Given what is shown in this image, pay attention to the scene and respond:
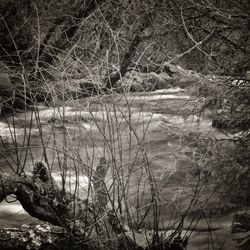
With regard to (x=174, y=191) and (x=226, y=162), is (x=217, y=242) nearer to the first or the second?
(x=226, y=162)

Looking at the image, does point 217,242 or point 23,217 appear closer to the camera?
point 217,242

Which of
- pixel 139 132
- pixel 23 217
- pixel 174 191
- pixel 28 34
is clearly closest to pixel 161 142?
pixel 139 132

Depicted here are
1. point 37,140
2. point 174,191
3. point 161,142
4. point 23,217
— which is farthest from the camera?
point 37,140

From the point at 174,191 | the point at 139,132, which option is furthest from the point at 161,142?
the point at 174,191

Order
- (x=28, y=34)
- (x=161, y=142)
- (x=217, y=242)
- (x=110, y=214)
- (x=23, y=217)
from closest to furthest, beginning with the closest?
(x=110, y=214) < (x=217, y=242) < (x=23, y=217) < (x=161, y=142) < (x=28, y=34)

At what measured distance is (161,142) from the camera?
934 centimetres

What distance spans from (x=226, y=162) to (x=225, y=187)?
285 mm

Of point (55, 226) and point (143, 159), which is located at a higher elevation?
point (143, 159)

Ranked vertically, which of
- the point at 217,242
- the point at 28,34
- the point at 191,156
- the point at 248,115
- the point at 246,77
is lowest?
the point at 217,242

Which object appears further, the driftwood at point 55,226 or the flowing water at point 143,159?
the driftwood at point 55,226

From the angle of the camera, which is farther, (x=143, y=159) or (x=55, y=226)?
(x=55, y=226)

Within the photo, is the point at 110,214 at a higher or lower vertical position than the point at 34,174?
lower

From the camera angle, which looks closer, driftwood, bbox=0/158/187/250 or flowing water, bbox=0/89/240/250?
flowing water, bbox=0/89/240/250

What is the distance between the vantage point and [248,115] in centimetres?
488
